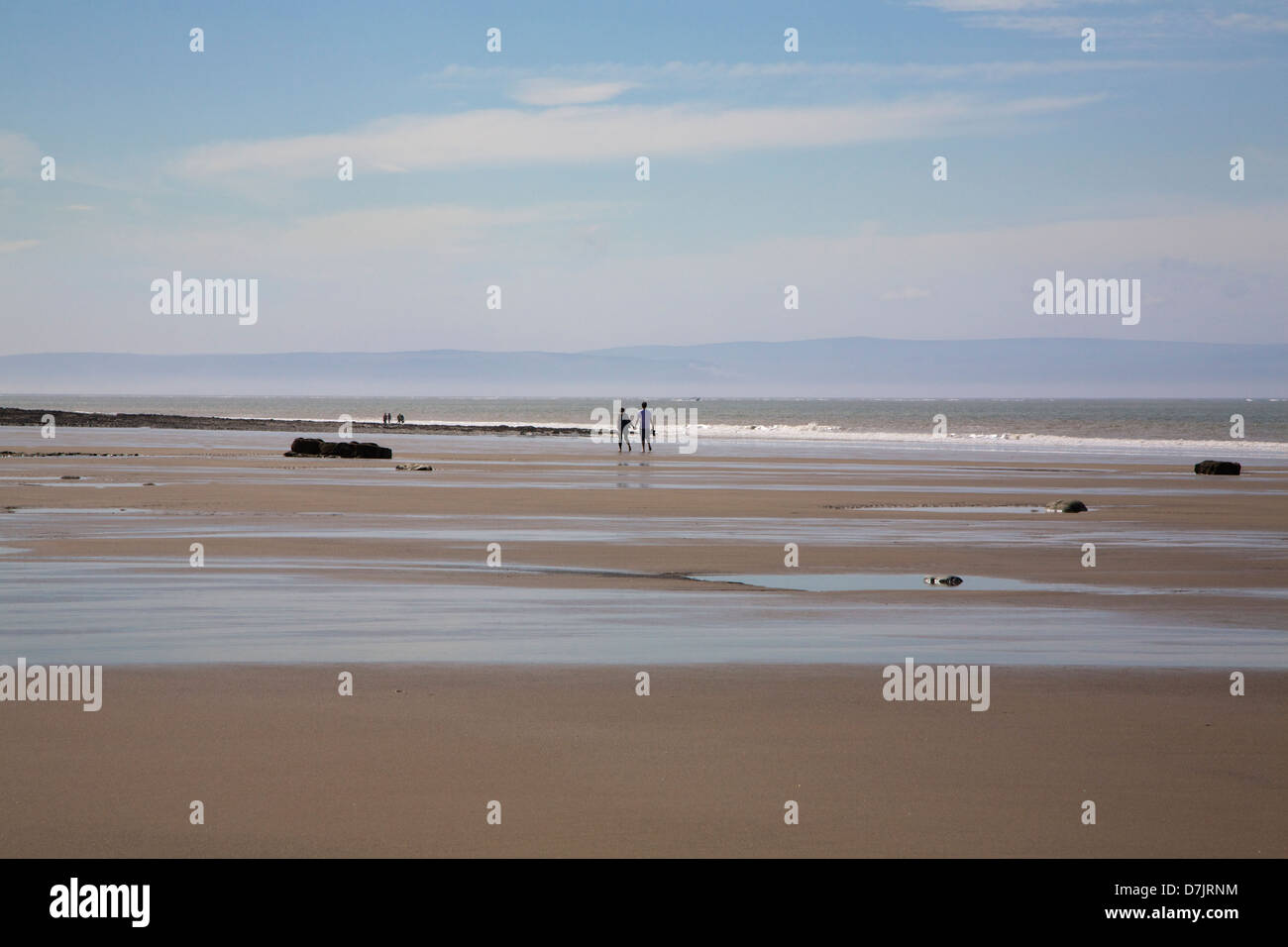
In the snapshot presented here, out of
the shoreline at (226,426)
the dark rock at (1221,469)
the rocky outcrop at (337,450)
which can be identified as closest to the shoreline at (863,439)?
the shoreline at (226,426)

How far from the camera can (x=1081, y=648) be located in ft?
36.5

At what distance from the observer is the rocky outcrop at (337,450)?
45219 mm

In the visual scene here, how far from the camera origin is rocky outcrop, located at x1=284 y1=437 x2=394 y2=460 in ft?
148

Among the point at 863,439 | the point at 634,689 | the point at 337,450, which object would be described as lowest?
the point at 634,689

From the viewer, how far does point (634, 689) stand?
9.40 meters

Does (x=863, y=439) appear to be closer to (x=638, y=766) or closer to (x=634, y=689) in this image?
(x=634, y=689)

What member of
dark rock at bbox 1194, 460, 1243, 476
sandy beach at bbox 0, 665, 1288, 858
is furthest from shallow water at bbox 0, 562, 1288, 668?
dark rock at bbox 1194, 460, 1243, 476

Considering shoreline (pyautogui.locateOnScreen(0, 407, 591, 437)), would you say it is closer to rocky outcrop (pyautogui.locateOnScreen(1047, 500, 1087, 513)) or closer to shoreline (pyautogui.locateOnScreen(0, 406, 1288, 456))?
shoreline (pyautogui.locateOnScreen(0, 406, 1288, 456))

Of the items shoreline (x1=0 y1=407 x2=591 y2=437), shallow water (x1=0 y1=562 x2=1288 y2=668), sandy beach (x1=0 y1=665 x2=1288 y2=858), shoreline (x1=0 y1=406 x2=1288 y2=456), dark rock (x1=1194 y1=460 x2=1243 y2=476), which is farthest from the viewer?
shoreline (x1=0 y1=407 x2=591 y2=437)

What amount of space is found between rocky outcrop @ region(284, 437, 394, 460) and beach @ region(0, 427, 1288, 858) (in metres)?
22.8

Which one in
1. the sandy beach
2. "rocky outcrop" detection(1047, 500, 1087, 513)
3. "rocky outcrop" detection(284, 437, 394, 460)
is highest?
"rocky outcrop" detection(284, 437, 394, 460)

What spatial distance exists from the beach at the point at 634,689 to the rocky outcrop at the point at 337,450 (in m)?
22.8

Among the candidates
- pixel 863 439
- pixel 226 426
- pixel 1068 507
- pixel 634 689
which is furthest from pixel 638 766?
pixel 226 426

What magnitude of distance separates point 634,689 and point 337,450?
37933 millimetres
